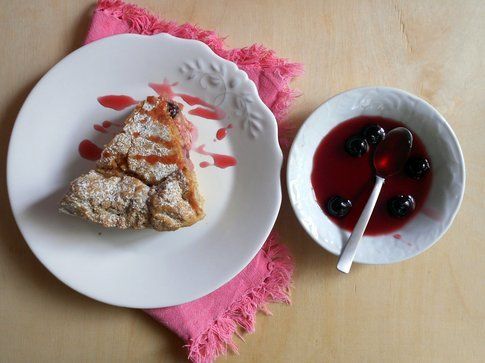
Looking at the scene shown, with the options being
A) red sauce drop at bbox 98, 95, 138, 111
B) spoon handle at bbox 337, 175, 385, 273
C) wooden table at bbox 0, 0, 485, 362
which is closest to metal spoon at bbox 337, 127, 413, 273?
spoon handle at bbox 337, 175, 385, 273

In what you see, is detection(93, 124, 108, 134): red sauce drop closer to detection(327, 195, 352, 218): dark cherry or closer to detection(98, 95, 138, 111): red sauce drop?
detection(98, 95, 138, 111): red sauce drop

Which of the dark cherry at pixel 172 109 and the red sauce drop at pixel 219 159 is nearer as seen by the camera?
the dark cherry at pixel 172 109

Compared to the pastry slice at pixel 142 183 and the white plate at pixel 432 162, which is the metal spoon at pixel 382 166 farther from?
the pastry slice at pixel 142 183

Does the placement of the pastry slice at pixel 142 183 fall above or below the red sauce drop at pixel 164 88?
below

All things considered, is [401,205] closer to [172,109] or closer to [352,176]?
[352,176]

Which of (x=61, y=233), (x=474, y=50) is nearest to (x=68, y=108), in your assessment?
(x=61, y=233)

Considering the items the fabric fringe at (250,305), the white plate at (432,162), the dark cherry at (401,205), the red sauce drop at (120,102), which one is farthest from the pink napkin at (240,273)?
the dark cherry at (401,205)
